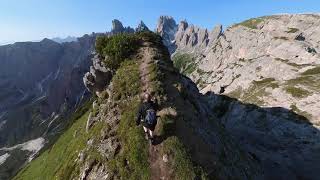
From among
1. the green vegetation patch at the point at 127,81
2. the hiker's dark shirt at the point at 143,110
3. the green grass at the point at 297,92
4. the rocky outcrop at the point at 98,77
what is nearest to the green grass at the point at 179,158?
the hiker's dark shirt at the point at 143,110

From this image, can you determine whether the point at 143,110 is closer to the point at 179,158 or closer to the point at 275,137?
the point at 179,158

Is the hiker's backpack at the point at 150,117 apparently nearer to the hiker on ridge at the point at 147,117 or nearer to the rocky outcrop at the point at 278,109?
the hiker on ridge at the point at 147,117

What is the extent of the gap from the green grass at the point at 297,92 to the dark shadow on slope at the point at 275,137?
11088 mm

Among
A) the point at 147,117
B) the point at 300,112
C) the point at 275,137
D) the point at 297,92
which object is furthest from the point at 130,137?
the point at 297,92

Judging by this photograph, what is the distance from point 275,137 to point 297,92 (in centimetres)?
2948

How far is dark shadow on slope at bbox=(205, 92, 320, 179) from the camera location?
7356 centimetres

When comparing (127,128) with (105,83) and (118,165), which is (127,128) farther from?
(105,83)

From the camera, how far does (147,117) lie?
4078 cm

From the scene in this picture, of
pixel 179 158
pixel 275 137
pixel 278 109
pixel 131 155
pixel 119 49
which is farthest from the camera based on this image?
pixel 278 109

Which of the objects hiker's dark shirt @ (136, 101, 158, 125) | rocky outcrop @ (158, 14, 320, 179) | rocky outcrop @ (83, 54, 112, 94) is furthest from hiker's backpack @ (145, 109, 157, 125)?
rocky outcrop @ (158, 14, 320, 179)

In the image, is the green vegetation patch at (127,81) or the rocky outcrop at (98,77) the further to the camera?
the rocky outcrop at (98,77)

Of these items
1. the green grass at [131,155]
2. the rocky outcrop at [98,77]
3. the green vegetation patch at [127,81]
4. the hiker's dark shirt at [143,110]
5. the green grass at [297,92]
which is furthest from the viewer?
the green grass at [297,92]

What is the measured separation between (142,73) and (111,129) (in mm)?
8922

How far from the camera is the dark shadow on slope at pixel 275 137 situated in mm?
73562
